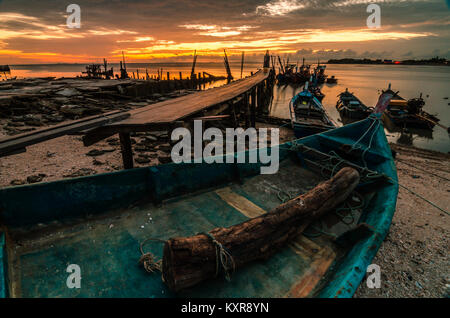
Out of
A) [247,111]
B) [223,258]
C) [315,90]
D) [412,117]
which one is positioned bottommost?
[223,258]

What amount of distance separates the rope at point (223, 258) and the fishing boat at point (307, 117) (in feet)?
29.1

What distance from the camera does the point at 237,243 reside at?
284cm

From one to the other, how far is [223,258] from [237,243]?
0.26 metres

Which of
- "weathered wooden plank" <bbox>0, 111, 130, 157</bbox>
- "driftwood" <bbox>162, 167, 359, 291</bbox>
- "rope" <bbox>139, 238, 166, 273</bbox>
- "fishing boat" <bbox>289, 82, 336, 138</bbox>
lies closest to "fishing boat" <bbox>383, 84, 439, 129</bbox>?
"fishing boat" <bbox>289, 82, 336, 138</bbox>

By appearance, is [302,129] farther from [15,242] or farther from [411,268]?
[15,242]

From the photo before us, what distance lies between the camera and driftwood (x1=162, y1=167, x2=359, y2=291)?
8.13ft

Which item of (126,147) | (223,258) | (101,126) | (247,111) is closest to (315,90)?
(247,111)

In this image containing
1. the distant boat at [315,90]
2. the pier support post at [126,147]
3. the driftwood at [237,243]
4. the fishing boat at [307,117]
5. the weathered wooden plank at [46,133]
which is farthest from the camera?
the distant boat at [315,90]

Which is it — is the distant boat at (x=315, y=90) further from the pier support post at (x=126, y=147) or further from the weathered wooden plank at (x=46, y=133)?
the weathered wooden plank at (x=46, y=133)

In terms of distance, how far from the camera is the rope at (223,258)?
2619 mm

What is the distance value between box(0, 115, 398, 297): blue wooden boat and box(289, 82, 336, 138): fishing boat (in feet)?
17.1

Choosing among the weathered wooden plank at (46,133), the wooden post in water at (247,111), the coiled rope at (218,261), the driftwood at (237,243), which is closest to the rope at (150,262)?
the coiled rope at (218,261)

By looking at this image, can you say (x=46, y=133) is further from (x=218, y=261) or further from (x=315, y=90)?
(x=315, y=90)

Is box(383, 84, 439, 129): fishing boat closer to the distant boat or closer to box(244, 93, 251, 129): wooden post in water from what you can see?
the distant boat
